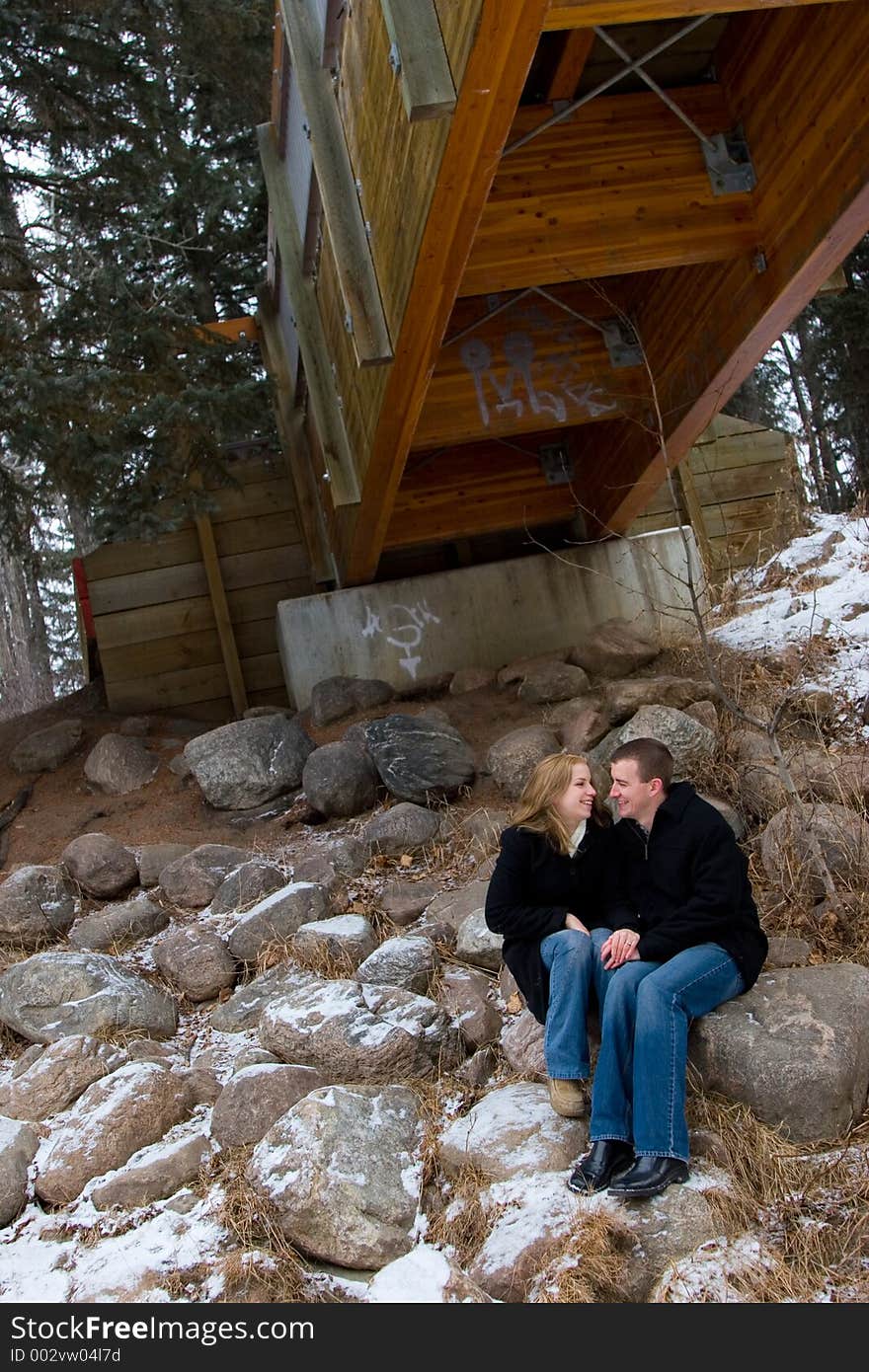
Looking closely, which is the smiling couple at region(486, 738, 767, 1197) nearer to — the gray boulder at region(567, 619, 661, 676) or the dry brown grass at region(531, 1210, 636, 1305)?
the dry brown grass at region(531, 1210, 636, 1305)

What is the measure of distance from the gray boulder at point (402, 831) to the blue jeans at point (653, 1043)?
2641mm

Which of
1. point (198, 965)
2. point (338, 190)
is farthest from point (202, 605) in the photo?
point (198, 965)

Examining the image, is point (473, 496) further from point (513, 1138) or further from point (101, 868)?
point (513, 1138)

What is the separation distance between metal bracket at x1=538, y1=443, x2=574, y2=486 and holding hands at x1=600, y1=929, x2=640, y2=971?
5501 millimetres

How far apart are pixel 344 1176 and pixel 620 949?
3.28ft

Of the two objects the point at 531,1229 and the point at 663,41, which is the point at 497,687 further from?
the point at 531,1229

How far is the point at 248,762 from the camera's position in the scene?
7.12 meters

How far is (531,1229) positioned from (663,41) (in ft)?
15.9

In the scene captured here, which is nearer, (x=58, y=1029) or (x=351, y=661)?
(x=58, y=1029)

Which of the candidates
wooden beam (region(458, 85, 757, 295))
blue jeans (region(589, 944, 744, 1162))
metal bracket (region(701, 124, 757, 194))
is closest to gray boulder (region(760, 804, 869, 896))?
blue jeans (region(589, 944, 744, 1162))

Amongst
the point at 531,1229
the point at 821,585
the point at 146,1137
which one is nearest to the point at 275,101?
the point at 821,585

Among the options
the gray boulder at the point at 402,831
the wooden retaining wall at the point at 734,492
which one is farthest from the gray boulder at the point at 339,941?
the wooden retaining wall at the point at 734,492

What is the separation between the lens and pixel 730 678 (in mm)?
6633

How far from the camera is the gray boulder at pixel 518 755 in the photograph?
6.35m
